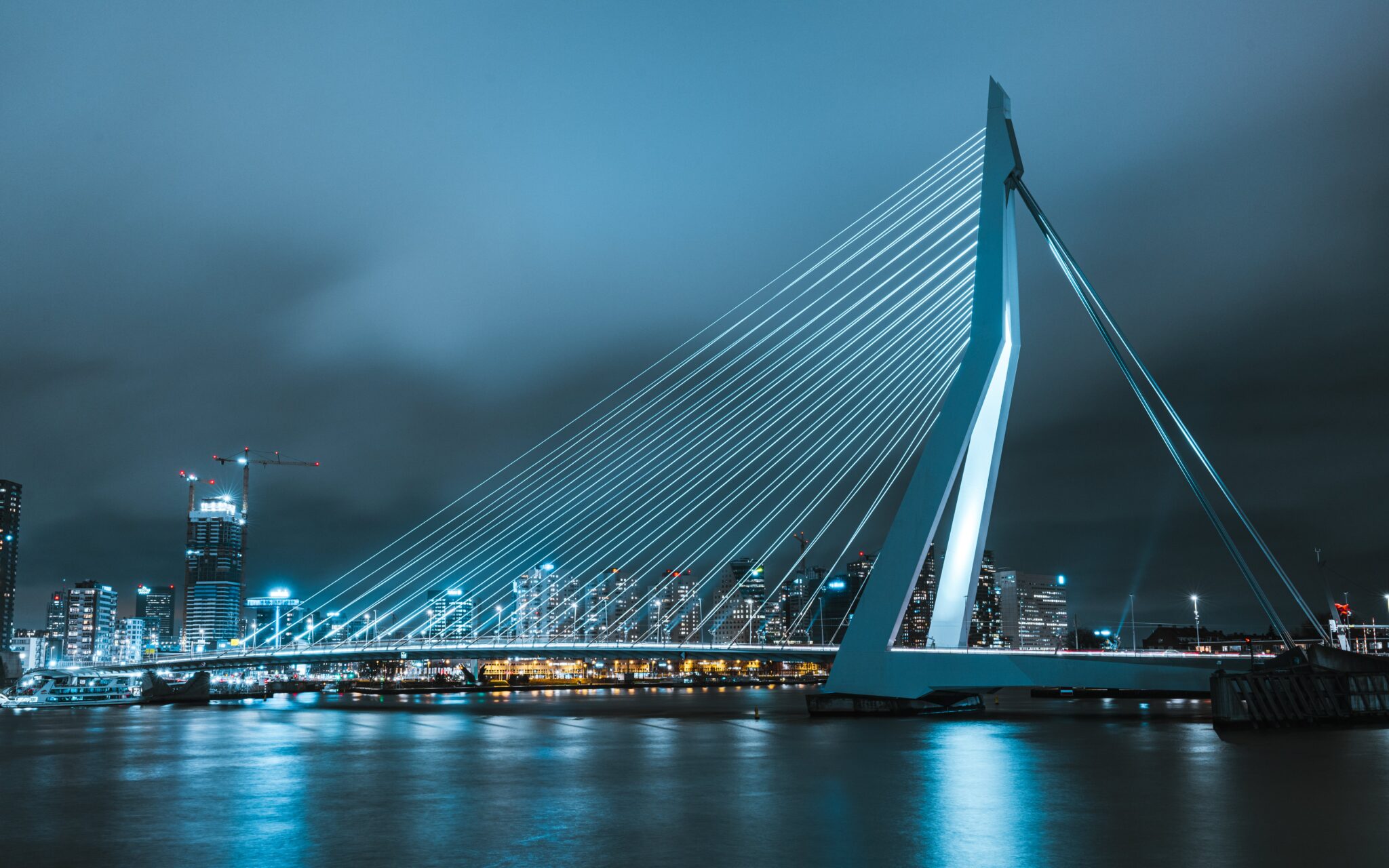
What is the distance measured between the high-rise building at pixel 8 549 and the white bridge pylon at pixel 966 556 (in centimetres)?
14995

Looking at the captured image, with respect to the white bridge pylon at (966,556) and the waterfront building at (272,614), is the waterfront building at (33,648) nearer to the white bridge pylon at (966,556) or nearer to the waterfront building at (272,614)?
the waterfront building at (272,614)

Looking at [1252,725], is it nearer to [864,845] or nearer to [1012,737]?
[1012,737]

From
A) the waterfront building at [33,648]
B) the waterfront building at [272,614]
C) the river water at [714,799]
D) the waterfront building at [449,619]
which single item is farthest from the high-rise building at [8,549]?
the river water at [714,799]

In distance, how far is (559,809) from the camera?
12492mm

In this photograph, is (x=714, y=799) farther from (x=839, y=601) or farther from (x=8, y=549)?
(x=8, y=549)

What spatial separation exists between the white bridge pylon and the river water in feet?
5.35

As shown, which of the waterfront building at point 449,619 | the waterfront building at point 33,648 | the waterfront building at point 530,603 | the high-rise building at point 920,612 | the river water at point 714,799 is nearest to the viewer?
the river water at point 714,799

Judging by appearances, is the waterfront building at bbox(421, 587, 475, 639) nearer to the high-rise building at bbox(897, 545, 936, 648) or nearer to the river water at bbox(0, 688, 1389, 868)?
the river water at bbox(0, 688, 1389, 868)

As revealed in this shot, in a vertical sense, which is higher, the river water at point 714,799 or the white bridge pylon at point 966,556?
the white bridge pylon at point 966,556

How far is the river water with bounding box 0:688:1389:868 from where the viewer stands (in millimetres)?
9555

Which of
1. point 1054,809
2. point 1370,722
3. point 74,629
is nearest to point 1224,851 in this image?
point 1054,809

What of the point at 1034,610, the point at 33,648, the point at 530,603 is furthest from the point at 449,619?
the point at 1034,610

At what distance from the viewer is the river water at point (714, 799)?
955cm

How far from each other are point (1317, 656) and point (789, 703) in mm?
27123
